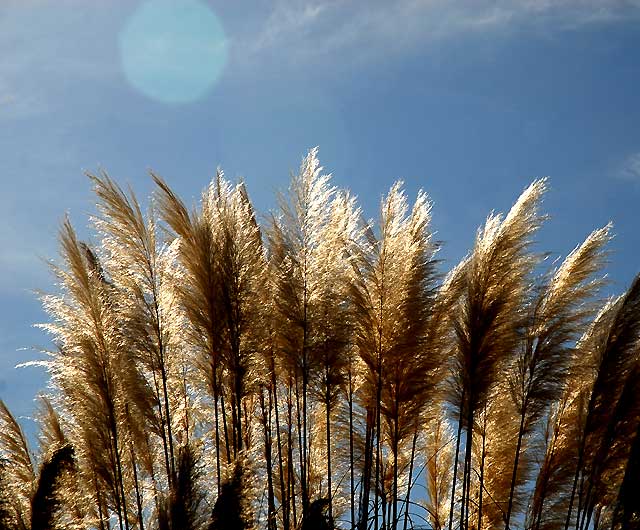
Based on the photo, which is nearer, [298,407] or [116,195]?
[116,195]

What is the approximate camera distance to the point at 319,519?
4.36 m

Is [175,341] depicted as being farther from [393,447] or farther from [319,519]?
[319,519]

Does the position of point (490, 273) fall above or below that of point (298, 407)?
above

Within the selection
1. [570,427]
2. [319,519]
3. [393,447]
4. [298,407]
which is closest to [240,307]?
[298,407]

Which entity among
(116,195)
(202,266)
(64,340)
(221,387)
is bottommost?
(221,387)

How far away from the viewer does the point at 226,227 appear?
19.5ft

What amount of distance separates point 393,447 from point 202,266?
200cm

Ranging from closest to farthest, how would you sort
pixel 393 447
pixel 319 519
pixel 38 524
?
pixel 319 519 → pixel 38 524 → pixel 393 447

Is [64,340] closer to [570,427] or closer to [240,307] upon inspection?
[240,307]

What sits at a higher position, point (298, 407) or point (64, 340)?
point (64, 340)

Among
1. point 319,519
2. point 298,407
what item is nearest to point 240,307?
point 298,407

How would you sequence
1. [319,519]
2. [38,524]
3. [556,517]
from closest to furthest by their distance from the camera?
[319,519], [38,524], [556,517]

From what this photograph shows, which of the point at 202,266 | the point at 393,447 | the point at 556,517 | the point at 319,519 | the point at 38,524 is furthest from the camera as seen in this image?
the point at 556,517

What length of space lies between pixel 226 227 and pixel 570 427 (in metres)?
3.39
